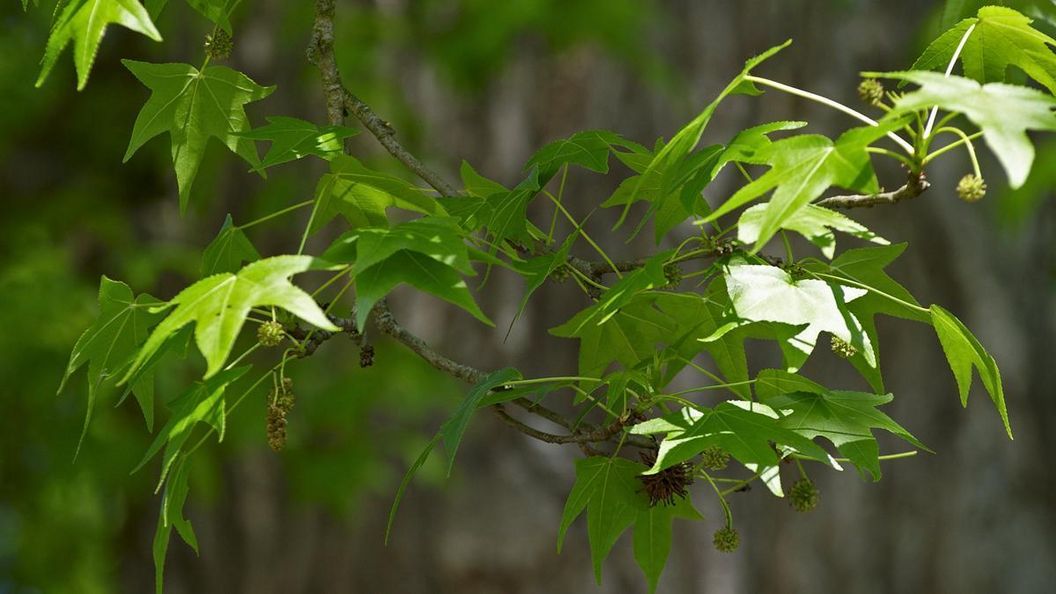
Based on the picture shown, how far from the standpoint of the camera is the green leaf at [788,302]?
3.39 ft

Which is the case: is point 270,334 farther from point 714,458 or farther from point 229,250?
point 714,458

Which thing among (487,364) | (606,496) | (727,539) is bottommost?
(487,364)

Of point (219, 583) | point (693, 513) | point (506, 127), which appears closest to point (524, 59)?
point (506, 127)

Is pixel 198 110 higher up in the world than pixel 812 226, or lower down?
higher up

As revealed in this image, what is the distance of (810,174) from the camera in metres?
0.94

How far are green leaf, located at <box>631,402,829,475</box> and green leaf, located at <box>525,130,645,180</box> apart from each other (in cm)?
30

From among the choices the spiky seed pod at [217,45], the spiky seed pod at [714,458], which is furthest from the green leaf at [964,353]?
the spiky seed pod at [217,45]

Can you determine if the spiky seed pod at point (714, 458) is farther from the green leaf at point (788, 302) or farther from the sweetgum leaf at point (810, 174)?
the sweetgum leaf at point (810, 174)

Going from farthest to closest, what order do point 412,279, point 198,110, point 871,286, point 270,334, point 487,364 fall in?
Answer: point 487,364 → point 198,110 → point 871,286 → point 270,334 → point 412,279

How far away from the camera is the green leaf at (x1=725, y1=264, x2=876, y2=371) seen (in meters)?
1.03

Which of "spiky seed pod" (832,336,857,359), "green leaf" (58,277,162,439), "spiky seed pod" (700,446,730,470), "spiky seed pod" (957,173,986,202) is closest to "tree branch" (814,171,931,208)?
"spiky seed pod" (957,173,986,202)

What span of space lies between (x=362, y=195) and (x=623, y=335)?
342 millimetres

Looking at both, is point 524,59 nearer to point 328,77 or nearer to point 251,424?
point 251,424

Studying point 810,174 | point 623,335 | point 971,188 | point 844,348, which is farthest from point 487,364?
point 810,174
